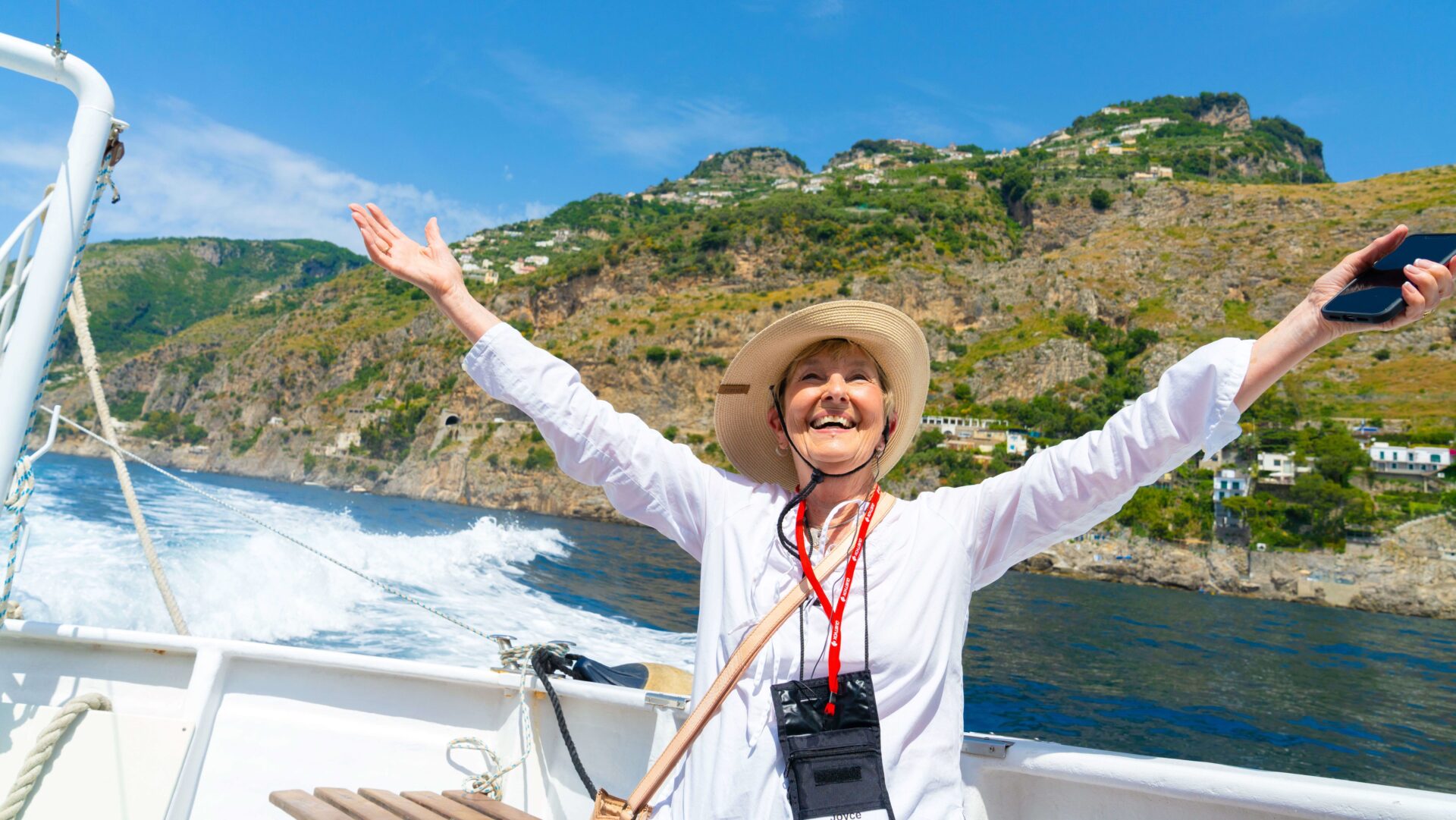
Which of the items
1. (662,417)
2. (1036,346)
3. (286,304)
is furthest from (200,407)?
(1036,346)

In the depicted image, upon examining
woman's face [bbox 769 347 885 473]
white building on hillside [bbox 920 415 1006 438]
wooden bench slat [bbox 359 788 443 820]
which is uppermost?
white building on hillside [bbox 920 415 1006 438]

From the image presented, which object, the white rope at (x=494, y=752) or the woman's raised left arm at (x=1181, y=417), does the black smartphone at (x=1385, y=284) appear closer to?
the woman's raised left arm at (x=1181, y=417)

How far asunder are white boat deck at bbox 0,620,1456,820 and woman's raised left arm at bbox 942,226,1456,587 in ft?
1.93

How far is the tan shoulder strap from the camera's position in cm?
121

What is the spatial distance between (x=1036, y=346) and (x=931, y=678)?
196ft

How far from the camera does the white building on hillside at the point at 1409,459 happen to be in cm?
4131

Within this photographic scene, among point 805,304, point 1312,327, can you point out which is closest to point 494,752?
point 1312,327

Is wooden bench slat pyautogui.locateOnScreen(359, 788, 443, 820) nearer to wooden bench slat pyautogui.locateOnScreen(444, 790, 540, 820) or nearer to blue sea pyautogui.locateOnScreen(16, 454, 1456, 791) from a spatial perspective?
wooden bench slat pyautogui.locateOnScreen(444, 790, 540, 820)

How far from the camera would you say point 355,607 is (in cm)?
842

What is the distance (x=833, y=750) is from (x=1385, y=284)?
3.28 feet

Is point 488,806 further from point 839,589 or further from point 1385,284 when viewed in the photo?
point 1385,284

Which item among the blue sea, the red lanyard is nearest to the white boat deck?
the red lanyard

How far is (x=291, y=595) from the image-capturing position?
8359mm

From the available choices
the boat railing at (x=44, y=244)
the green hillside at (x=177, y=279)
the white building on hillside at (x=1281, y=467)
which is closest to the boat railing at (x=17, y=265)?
the boat railing at (x=44, y=244)
